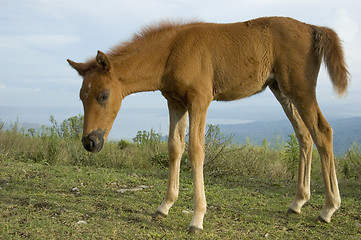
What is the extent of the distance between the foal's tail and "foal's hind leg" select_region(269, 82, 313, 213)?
2.32 feet

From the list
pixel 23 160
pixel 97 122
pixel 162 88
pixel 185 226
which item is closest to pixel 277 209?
pixel 185 226

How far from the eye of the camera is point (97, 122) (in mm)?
4816

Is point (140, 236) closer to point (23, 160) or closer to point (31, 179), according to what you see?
point (31, 179)

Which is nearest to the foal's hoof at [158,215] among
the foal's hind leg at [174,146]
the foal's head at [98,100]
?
the foal's hind leg at [174,146]

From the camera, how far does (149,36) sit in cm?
534

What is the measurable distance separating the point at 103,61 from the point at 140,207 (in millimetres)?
2303

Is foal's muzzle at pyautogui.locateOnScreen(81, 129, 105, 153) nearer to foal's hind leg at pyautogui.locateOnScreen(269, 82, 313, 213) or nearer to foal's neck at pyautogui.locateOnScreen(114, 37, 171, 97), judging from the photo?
Result: foal's neck at pyautogui.locateOnScreen(114, 37, 171, 97)

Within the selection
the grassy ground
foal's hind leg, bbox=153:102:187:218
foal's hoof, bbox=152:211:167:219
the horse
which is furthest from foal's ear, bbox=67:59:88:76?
foal's hoof, bbox=152:211:167:219

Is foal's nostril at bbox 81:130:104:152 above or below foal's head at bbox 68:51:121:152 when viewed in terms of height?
below

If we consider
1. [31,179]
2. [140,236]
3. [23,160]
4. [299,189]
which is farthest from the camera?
[23,160]

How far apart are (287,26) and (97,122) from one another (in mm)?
2946

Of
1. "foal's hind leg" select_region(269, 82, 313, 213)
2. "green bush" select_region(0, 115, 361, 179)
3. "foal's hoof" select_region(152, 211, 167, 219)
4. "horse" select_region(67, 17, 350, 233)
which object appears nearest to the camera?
"horse" select_region(67, 17, 350, 233)

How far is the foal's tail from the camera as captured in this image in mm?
5582

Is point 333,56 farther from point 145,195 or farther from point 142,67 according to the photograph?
point 145,195
